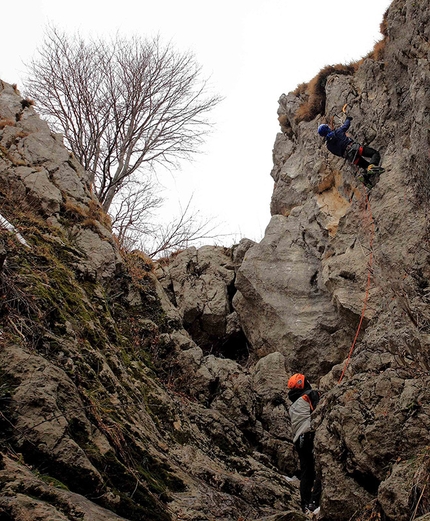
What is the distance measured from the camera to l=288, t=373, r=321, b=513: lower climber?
6.96 m

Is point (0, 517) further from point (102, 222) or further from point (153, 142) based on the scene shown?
point (153, 142)

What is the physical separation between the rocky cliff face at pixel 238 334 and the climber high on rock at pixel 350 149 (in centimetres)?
30

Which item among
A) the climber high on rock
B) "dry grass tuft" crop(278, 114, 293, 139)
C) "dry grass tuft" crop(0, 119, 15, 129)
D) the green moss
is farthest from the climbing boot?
the green moss

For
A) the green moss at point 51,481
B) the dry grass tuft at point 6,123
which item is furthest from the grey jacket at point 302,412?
the dry grass tuft at point 6,123

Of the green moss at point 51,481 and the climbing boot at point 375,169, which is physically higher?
the climbing boot at point 375,169

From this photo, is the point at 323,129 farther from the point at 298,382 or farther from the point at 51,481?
the point at 51,481

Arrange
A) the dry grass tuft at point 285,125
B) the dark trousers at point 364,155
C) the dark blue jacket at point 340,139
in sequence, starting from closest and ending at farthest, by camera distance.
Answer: the dark trousers at point 364,155 → the dark blue jacket at point 340,139 → the dry grass tuft at point 285,125

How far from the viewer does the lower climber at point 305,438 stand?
22.8 feet

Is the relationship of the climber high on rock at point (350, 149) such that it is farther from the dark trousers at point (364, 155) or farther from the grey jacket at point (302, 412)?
the grey jacket at point (302, 412)

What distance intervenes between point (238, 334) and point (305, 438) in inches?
190

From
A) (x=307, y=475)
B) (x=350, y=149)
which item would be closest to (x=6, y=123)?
(x=350, y=149)

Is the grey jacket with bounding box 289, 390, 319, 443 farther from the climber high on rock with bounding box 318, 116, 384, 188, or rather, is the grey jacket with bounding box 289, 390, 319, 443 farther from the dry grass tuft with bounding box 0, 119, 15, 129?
the dry grass tuft with bounding box 0, 119, 15, 129

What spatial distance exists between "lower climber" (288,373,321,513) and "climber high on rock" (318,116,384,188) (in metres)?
4.98

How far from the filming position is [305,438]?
766 centimetres
